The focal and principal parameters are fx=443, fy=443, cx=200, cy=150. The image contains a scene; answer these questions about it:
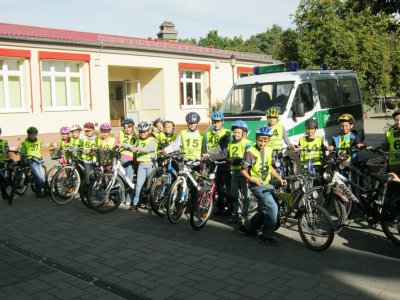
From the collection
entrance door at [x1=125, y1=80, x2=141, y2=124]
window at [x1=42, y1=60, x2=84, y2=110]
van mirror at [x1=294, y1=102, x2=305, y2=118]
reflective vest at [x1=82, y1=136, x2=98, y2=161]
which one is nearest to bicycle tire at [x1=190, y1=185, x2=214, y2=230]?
reflective vest at [x1=82, y1=136, x2=98, y2=161]

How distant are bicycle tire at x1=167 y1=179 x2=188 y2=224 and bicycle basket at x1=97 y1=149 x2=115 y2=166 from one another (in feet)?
6.24

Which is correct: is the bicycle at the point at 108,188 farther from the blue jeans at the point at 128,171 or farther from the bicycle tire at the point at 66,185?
the bicycle tire at the point at 66,185

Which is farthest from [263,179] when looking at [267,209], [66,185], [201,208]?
[66,185]

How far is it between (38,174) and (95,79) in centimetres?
1191

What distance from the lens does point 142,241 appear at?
253 inches

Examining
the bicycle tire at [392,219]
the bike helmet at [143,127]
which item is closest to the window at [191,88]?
the bike helmet at [143,127]

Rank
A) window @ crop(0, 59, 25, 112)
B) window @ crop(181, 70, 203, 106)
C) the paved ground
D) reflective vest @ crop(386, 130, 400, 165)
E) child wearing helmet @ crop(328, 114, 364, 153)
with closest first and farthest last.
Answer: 1. the paved ground
2. reflective vest @ crop(386, 130, 400, 165)
3. child wearing helmet @ crop(328, 114, 364, 153)
4. window @ crop(0, 59, 25, 112)
5. window @ crop(181, 70, 203, 106)

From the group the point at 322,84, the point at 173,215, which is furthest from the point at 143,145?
the point at 322,84

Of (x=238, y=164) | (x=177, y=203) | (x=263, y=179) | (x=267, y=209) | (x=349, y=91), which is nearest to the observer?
(x=267, y=209)

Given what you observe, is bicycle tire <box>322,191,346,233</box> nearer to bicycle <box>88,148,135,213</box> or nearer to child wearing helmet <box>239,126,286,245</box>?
child wearing helmet <box>239,126,286,245</box>

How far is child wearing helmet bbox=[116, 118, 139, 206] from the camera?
28.7ft

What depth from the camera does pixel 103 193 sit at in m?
8.12

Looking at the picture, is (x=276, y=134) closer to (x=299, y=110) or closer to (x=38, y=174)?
(x=299, y=110)

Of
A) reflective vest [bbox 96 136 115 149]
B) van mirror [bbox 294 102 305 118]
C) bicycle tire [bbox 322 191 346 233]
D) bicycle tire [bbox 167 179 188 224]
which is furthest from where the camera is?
van mirror [bbox 294 102 305 118]
